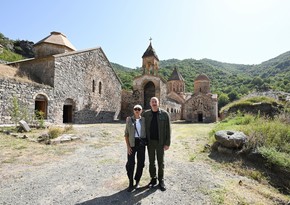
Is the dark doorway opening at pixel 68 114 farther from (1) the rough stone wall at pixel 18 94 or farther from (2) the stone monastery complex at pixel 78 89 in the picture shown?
(1) the rough stone wall at pixel 18 94

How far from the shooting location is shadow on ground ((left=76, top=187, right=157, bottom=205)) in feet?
11.2

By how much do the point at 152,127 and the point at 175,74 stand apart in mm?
34019

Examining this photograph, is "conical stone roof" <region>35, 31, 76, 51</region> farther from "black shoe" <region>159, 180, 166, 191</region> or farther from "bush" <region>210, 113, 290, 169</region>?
"black shoe" <region>159, 180, 166, 191</region>

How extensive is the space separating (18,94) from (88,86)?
682 centimetres

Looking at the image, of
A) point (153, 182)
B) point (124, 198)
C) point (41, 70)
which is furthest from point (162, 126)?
point (41, 70)

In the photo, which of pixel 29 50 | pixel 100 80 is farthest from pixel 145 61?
pixel 29 50

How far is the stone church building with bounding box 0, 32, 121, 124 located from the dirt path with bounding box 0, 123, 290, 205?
25.1 ft

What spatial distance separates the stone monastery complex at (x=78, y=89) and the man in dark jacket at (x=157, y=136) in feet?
36.8

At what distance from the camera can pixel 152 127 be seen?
4180 mm

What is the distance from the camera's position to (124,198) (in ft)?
11.7

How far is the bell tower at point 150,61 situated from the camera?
2339cm

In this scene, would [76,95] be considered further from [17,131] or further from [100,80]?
[17,131]

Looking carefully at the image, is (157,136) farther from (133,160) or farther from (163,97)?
(163,97)

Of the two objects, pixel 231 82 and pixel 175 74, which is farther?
pixel 231 82
